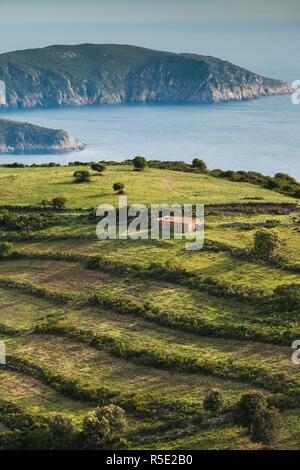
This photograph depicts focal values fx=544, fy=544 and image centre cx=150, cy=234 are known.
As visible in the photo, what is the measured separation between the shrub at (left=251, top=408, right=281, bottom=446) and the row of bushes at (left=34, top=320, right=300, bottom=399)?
3.74 meters

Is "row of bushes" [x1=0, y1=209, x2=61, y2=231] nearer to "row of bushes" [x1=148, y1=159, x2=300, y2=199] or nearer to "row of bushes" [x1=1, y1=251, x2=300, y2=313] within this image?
"row of bushes" [x1=1, y1=251, x2=300, y2=313]

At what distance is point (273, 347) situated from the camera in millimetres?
41281

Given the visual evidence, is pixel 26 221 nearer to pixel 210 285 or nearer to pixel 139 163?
pixel 210 285

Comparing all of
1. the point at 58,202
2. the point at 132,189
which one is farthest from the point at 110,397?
the point at 132,189

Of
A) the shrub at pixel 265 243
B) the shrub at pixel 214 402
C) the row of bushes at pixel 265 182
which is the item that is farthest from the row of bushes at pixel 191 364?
the row of bushes at pixel 265 182

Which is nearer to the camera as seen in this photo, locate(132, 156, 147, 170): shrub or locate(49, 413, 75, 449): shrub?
locate(49, 413, 75, 449): shrub

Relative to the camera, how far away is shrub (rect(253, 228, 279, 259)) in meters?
55.3

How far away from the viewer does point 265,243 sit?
55.4m

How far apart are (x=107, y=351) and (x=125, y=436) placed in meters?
10.2

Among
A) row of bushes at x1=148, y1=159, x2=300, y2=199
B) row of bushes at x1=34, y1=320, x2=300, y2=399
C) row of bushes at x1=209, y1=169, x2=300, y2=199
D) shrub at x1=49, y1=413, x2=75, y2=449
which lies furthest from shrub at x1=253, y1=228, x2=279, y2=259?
row of bushes at x1=148, y1=159, x2=300, y2=199

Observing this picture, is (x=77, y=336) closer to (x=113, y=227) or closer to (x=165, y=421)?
(x=165, y=421)

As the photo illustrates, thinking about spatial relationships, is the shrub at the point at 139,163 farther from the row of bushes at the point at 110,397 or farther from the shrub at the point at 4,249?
the row of bushes at the point at 110,397

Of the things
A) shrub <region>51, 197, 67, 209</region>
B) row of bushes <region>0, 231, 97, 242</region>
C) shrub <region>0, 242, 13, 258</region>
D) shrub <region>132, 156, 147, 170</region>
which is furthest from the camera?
shrub <region>132, 156, 147, 170</region>

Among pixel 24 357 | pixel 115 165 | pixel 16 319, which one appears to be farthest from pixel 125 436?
pixel 115 165
